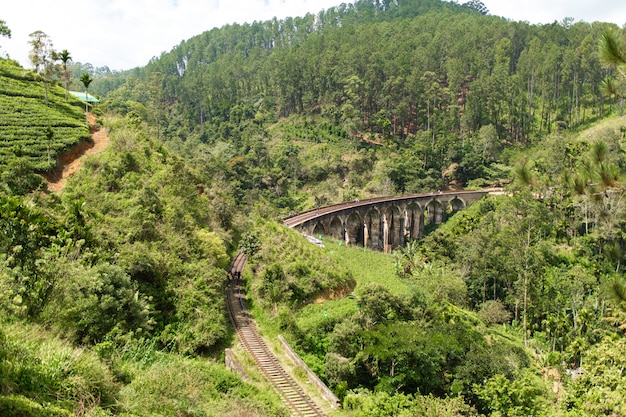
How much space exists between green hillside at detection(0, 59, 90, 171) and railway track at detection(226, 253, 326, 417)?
53.8ft

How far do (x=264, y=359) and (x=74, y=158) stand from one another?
2462 centimetres

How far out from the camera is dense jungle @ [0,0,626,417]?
41.4 ft

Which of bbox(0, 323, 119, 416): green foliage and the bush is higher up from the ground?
bbox(0, 323, 119, 416): green foliage

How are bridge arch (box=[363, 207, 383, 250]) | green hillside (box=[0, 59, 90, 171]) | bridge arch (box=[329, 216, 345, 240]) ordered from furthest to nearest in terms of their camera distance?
bridge arch (box=[363, 207, 383, 250]) → bridge arch (box=[329, 216, 345, 240]) → green hillside (box=[0, 59, 90, 171])

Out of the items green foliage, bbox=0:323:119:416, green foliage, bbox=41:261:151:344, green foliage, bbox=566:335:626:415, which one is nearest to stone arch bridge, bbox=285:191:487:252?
green foliage, bbox=41:261:151:344

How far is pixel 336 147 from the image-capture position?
7588 cm

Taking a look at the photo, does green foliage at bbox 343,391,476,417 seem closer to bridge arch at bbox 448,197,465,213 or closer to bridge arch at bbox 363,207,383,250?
bridge arch at bbox 363,207,383,250

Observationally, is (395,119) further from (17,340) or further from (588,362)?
(17,340)

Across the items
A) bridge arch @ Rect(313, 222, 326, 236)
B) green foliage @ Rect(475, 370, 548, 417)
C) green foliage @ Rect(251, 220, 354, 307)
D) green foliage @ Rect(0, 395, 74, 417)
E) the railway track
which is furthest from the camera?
bridge arch @ Rect(313, 222, 326, 236)

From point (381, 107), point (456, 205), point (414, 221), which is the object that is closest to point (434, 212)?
point (456, 205)

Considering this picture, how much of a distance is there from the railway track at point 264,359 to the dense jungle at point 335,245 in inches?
24.9

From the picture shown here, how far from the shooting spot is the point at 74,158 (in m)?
36.2

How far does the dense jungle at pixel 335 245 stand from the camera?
1261cm

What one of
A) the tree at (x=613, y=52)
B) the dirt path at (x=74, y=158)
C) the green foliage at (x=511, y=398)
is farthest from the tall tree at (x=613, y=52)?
the dirt path at (x=74, y=158)
